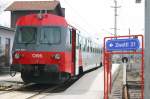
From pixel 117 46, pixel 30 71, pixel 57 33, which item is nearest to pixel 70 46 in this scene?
pixel 57 33

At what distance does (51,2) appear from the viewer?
66062 millimetres

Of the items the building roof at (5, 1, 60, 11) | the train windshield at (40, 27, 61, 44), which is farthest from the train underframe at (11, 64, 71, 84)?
the building roof at (5, 1, 60, 11)

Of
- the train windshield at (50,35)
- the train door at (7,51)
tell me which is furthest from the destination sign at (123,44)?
the train door at (7,51)

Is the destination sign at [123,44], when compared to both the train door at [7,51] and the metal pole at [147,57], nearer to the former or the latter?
the metal pole at [147,57]

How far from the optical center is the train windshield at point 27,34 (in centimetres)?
1758

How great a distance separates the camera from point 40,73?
17.1m

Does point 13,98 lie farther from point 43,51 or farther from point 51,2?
point 51,2

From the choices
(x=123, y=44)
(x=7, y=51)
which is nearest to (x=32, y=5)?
(x=7, y=51)

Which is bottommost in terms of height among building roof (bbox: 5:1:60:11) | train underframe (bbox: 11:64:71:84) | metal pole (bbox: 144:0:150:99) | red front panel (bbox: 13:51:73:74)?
train underframe (bbox: 11:64:71:84)

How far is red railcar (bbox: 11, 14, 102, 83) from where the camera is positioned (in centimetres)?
1689

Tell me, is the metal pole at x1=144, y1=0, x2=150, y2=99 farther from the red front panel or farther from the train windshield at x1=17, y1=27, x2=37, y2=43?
the train windshield at x1=17, y1=27, x2=37, y2=43

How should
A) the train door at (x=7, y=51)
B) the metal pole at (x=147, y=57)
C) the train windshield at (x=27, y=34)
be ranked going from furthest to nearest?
the train door at (x=7, y=51) → the train windshield at (x=27, y=34) → the metal pole at (x=147, y=57)

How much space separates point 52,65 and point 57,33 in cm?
148

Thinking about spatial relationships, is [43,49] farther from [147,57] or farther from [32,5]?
[32,5]
